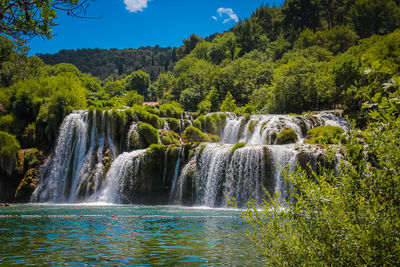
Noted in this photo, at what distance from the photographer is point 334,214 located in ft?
13.7

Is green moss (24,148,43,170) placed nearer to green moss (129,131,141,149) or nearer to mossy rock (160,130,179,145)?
green moss (129,131,141,149)

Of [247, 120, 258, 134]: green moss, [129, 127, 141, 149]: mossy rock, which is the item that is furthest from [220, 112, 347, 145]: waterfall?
[129, 127, 141, 149]: mossy rock

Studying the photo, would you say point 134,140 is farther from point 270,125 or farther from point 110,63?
point 110,63

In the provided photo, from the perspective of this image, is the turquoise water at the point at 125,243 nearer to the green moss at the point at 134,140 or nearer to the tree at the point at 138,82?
the green moss at the point at 134,140

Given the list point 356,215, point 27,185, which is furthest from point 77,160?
point 356,215

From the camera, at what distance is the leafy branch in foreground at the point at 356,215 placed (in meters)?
Answer: 3.77

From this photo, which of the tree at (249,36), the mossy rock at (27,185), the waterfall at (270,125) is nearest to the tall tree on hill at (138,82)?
the tree at (249,36)

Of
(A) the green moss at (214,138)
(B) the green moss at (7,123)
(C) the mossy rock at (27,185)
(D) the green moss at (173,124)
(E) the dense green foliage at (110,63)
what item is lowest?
(C) the mossy rock at (27,185)

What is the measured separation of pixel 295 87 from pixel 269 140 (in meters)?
14.7

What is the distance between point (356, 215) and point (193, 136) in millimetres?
30556

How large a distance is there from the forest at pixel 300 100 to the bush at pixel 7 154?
0.09m

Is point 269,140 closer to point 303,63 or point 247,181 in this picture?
point 247,181

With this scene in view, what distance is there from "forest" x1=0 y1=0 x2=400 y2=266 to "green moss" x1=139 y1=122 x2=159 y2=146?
0.46 ft

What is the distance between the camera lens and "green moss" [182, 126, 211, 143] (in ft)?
112
